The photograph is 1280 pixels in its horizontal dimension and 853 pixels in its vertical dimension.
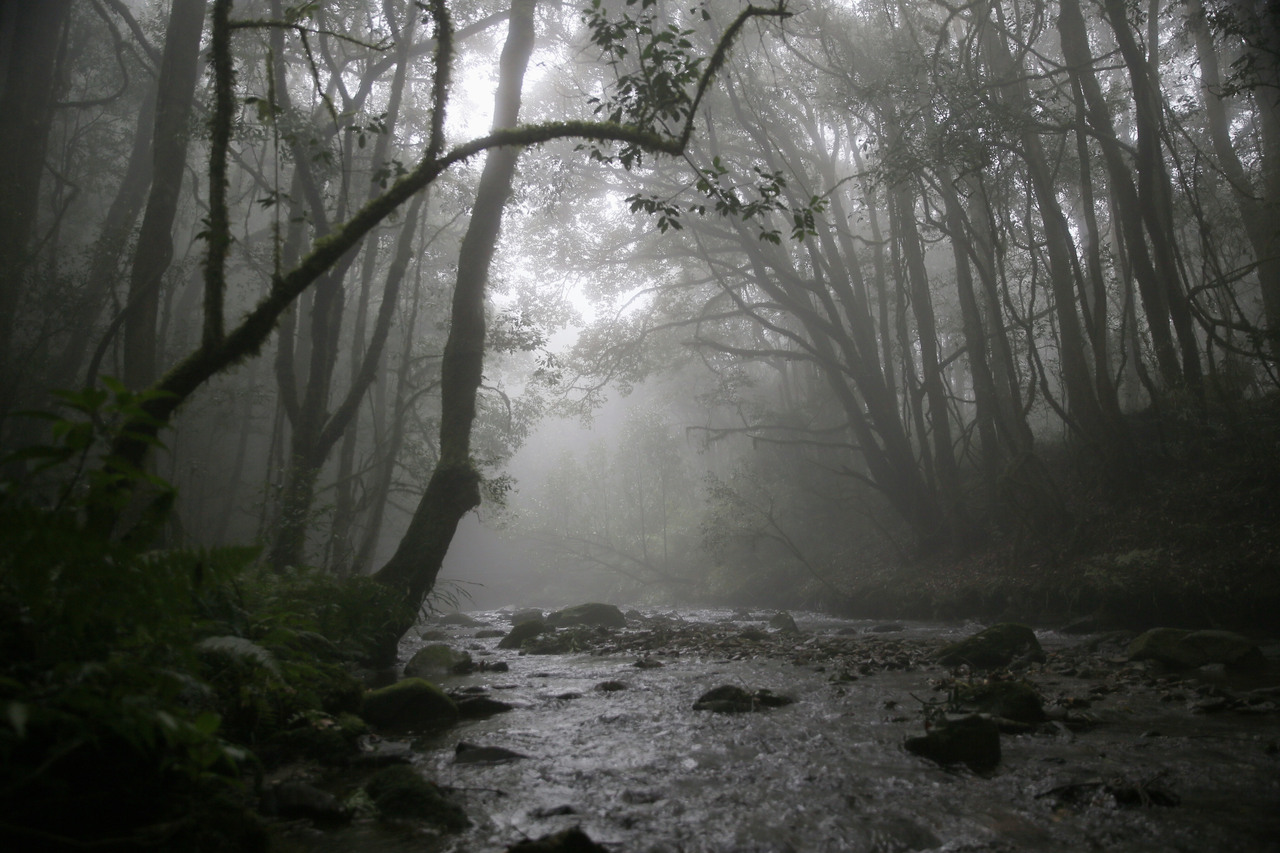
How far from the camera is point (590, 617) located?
42.7 feet

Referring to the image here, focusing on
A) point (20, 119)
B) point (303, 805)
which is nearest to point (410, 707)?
point (303, 805)

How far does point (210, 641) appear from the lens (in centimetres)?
279

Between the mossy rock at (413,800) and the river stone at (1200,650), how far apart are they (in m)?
6.05

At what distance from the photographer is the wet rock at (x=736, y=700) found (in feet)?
16.1

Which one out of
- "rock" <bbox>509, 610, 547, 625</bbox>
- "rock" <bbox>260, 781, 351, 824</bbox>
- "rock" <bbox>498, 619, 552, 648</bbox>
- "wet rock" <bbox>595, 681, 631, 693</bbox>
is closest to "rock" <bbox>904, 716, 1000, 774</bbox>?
"rock" <bbox>260, 781, 351, 824</bbox>

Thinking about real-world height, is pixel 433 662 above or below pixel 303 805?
below

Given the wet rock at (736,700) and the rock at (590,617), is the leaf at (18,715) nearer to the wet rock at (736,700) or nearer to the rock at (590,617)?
the wet rock at (736,700)

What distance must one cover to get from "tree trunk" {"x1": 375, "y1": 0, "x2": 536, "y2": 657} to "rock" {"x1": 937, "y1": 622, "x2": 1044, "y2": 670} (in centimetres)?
528

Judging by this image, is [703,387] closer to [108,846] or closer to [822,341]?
[822,341]

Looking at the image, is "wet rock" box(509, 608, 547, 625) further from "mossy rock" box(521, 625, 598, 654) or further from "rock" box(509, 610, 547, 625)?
"mossy rock" box(521, 625, 598, 654)

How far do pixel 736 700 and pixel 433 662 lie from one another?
3836mm

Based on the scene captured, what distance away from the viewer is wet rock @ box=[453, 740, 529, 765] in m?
3.73

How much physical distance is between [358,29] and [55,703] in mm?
17821

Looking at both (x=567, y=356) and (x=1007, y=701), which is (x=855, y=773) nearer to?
(x=1007, y=701)
